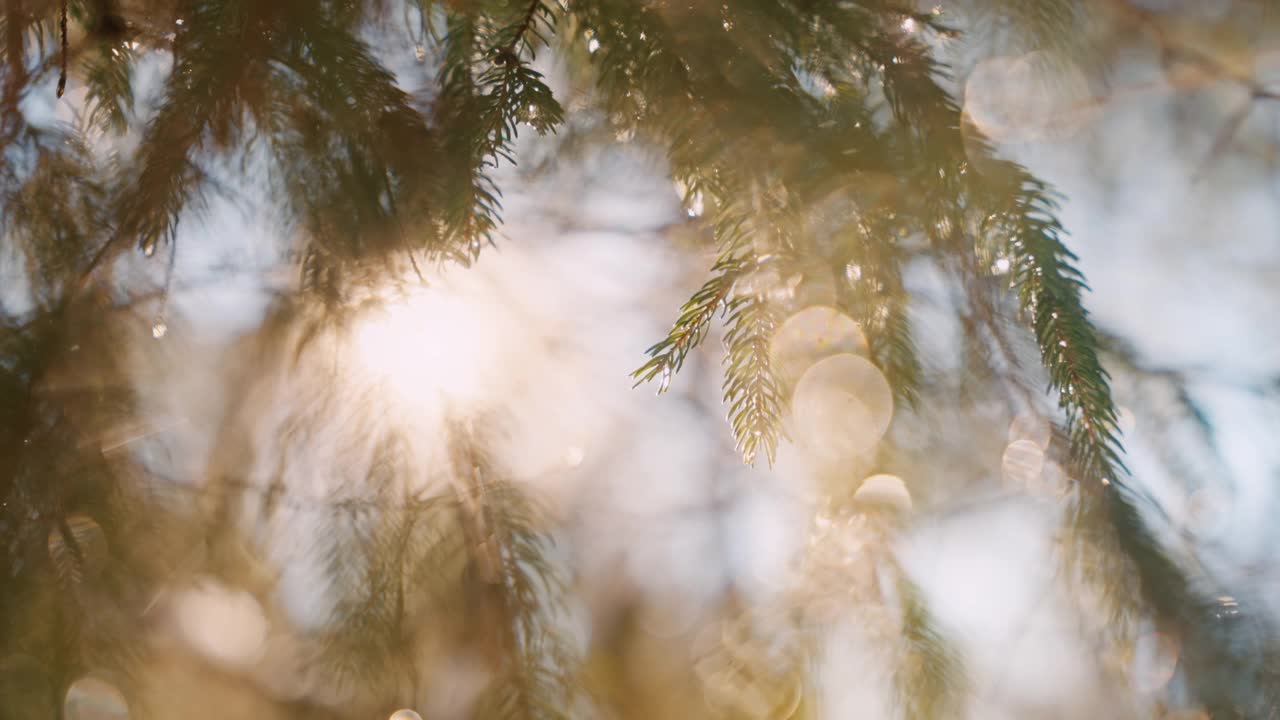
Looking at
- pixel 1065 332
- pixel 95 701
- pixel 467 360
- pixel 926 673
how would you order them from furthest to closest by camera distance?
pixel 467 360, pixel 95 701, pixel 926 673, pixel 1065 332

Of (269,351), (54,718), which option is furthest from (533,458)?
(54,718)

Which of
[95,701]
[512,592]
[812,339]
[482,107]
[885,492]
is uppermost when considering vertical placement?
[482,107]

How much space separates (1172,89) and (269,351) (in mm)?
2242

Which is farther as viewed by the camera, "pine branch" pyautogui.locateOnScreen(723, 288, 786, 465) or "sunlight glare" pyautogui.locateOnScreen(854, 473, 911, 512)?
"sunlight glare" pyautogui.locateOnScreen(854, 473, 911, 512)

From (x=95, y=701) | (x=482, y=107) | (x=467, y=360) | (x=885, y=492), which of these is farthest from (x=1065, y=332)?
(x=95, y=701)

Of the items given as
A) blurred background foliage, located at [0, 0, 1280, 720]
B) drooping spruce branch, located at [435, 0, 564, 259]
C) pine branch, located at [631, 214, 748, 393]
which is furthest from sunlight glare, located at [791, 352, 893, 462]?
drooping spruce branch, located at [435, 0, 564, 259]

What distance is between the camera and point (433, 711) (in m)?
0.83

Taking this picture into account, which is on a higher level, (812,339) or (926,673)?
(812,339)

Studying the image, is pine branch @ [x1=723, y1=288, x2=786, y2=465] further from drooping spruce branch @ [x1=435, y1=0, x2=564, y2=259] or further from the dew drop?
drooping spruce branch @ [x1=435, y1=0, x2=564, y2=259]

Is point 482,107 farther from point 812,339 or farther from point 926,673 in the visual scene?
point 926,673

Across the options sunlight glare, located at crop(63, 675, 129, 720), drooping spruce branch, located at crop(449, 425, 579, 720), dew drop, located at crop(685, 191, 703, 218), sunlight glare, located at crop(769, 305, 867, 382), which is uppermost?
dew drop, located at crop(685, 191, 703, 218)

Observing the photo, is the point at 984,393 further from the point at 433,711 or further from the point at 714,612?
the point at 714,612

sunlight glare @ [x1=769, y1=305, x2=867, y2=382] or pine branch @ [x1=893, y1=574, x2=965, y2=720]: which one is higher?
sunlight glare @ [x1=769, y1=305, x2=867, y2=382]

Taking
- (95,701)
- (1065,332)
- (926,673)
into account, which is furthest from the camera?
(95,701)
